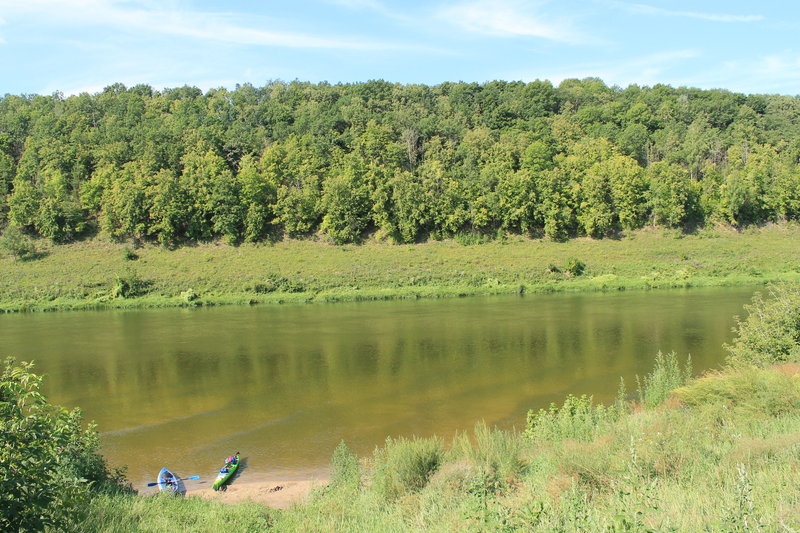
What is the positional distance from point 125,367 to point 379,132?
5404 cm

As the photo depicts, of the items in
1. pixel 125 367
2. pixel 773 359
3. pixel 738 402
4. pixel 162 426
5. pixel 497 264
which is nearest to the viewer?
pixel 738 402

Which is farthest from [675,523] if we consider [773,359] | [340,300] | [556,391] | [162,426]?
[340,300]

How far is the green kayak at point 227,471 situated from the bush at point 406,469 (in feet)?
17.6

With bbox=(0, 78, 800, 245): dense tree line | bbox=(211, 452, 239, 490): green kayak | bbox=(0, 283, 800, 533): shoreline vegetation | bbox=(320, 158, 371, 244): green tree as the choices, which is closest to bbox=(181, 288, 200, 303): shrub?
bbox=(0, 78, 800, 245): dense tree line

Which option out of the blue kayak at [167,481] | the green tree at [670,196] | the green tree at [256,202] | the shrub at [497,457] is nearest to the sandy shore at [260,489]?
the blue kayak at [167,481]

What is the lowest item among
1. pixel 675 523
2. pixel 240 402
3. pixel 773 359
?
pixel 240 402

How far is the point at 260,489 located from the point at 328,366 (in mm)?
12315

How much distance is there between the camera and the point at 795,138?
76.1 meters

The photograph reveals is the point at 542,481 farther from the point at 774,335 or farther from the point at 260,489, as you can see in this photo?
the point at 774,335

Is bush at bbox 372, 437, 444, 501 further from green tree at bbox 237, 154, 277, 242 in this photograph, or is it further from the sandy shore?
green tree at bbox 237, 154, 277, 242

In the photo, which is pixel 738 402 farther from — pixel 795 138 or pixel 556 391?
pixel 795 138

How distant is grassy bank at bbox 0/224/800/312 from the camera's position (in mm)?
48969

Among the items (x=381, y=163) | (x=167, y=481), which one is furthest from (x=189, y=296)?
(x=167, y=481)

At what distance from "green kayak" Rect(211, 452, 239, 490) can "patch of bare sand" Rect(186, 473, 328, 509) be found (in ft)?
0.48
